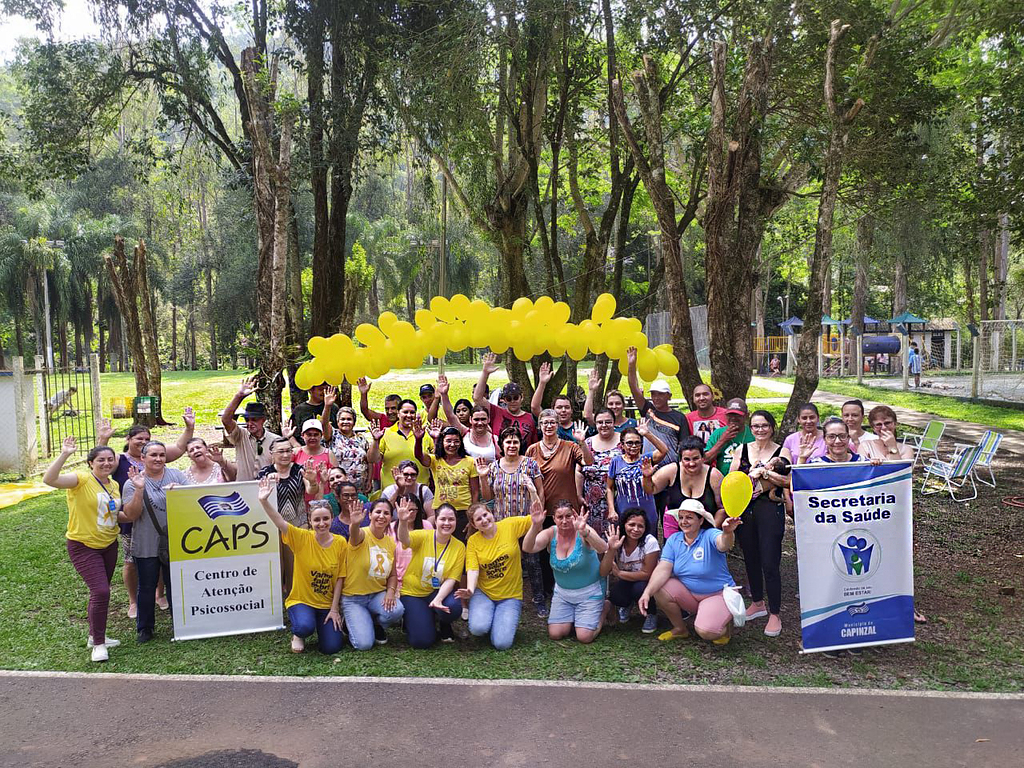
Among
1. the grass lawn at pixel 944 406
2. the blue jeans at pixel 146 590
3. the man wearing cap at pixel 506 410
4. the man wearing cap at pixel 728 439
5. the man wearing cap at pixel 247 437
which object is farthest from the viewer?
the grass lawn at pixel 944 406

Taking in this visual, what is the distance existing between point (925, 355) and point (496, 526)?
3625 centimetres

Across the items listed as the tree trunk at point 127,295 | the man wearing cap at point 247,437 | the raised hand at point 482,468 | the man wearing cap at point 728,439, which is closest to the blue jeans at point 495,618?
the raised hand at point 482,468

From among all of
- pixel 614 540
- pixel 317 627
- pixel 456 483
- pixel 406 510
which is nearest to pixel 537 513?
pixel 614 540

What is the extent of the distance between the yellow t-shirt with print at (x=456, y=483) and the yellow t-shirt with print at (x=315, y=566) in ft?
3.23

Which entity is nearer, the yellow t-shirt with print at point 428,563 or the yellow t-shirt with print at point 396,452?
the yellow t-shirt with print at point 428,563

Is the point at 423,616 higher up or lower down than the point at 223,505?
lower down

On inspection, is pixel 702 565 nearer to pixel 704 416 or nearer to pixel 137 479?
pixel 704 416

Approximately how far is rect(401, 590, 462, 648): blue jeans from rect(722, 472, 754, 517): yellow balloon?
81.7 inches

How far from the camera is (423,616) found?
599 cm

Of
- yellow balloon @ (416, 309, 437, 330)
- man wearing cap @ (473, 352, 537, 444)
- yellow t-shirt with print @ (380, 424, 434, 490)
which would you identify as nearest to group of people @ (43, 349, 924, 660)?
yellow t-shirt with print @ (380, 424, 434, 490)

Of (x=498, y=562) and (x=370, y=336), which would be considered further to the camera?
(x=370, y=336)

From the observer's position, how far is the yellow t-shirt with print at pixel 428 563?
239 inches

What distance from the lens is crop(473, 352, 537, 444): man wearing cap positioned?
7449 mm

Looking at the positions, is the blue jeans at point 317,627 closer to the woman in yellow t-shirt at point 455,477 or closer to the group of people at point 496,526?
the group of people at point 496,526
